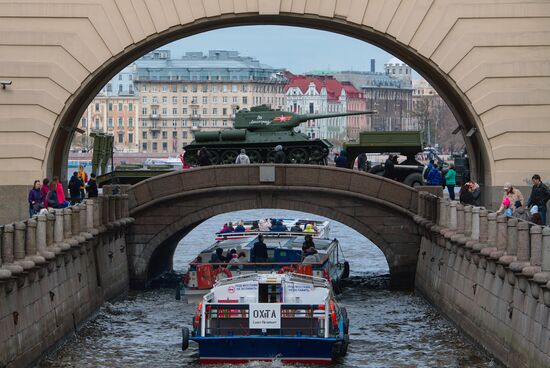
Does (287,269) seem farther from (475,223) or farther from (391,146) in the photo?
(391,146)

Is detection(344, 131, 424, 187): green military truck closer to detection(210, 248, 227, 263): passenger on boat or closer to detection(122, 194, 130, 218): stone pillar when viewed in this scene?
detection(122, 194, 130, 218): stone pillar

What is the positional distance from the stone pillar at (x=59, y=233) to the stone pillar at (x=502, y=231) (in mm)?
8433

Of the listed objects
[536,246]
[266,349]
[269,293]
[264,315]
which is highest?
[536,246]

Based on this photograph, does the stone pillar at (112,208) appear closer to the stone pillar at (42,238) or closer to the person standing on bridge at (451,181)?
the stone pillar at (42,238)

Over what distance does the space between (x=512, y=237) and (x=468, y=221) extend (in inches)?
226

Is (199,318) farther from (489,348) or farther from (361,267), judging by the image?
(361,267)

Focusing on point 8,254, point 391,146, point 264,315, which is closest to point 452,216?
point 264,315

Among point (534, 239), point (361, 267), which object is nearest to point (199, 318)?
point (534, 239)

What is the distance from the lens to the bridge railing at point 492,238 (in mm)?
25797

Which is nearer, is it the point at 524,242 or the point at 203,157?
the point at 524,242

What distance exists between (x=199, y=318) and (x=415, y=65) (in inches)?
569

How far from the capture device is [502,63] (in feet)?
130

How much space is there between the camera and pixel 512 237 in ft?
92.3

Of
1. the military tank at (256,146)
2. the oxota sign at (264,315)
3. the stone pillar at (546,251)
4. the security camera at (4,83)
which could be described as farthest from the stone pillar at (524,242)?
the military tank at (256,146)
